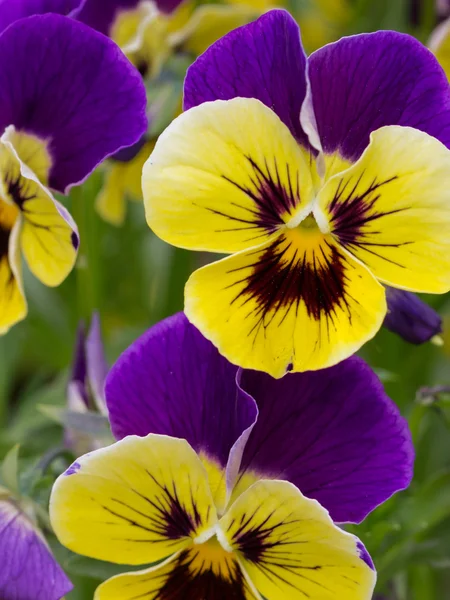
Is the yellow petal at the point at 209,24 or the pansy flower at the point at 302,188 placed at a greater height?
the pansy flower at the point at 302,188

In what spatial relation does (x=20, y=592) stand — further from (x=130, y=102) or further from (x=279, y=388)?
(x=130, y=102)

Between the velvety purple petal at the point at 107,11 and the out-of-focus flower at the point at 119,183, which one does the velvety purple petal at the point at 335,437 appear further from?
the velvety purple petal at the point at 107,11

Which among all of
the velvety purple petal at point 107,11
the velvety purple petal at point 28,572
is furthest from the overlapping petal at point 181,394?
the velvety purple petal at point 107,11

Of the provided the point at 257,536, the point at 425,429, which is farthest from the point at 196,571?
the point at 425,429

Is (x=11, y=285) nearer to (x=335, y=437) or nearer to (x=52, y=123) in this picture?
(x=52, y=123)

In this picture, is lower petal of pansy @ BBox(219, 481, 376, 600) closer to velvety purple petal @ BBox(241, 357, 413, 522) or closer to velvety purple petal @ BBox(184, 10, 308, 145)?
velvety purple petal @ BBox(241, 357, 413, 522)

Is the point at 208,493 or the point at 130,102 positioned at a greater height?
the point at 130,102

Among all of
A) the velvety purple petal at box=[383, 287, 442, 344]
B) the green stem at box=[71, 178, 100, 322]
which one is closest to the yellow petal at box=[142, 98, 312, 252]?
the velvety purple petal at box=[383, 287, 442, 344]
